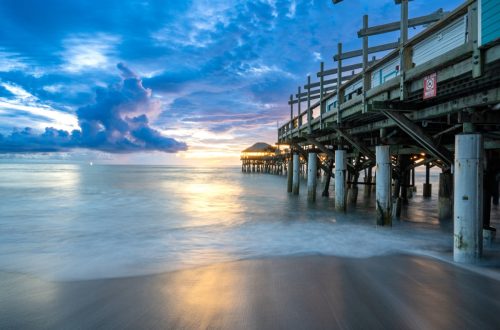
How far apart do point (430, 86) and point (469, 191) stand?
218 cm

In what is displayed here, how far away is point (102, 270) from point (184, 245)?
295 centimetres

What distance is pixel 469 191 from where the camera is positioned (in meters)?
6.14

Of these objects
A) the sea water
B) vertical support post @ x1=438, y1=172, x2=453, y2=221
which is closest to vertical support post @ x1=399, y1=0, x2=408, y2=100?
the sea water

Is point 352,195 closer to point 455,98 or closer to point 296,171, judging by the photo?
point 296,171

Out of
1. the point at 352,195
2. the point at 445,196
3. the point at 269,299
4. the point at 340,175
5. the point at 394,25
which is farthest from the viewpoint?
the point at 352,195

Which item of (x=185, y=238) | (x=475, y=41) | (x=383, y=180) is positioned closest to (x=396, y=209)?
(x=383, y=180)

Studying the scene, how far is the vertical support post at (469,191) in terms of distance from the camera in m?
6.12

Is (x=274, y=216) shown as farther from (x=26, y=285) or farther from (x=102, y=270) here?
(x=26, y=285)

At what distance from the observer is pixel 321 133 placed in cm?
1703

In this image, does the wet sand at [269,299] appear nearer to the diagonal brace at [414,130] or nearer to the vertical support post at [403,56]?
the diagonal brace at [414,130]

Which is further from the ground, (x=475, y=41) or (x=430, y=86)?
(x=475, y=41)

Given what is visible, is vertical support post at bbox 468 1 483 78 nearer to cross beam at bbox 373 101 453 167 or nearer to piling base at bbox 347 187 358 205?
cross beam at bbox 373 101 453 167

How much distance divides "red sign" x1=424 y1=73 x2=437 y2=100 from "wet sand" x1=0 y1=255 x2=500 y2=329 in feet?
11.8

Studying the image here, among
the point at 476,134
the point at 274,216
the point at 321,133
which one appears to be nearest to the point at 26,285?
the point at 476,134
